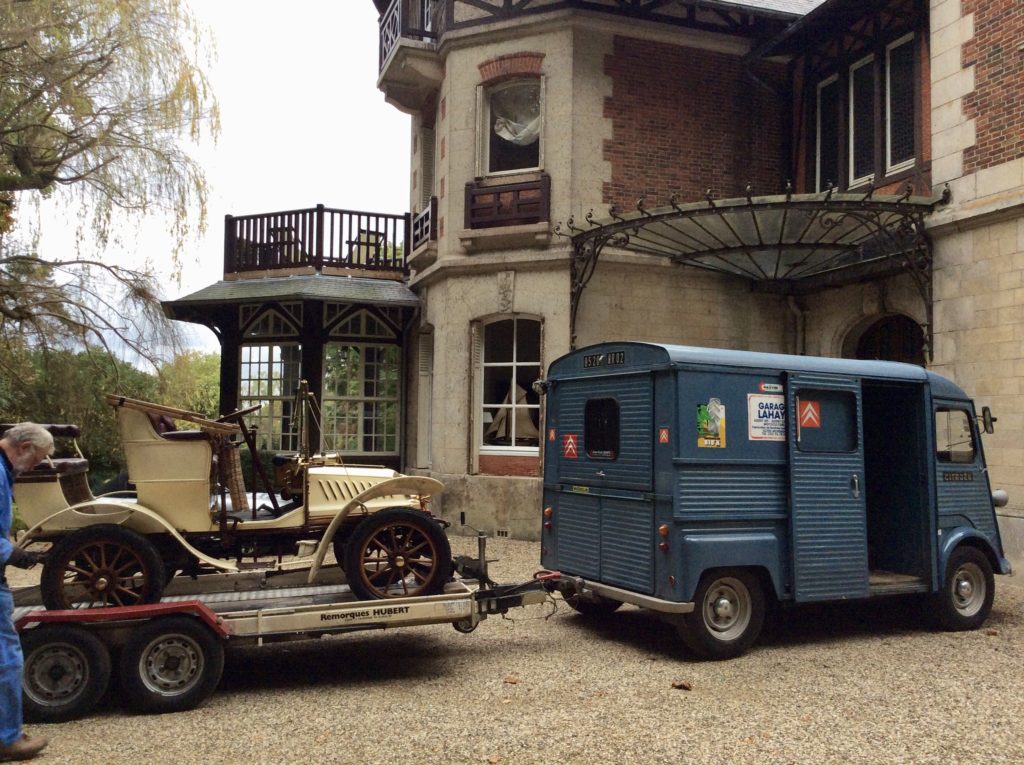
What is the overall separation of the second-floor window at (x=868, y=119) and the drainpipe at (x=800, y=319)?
1.91m

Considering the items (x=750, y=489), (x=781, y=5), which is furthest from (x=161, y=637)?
(x=781, y=5)

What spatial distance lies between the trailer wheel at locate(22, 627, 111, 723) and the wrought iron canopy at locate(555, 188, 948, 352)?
25.9 ft

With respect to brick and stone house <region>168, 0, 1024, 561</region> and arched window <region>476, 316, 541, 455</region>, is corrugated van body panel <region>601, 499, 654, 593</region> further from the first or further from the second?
arched window <region>476, 316, 541, 455</region>

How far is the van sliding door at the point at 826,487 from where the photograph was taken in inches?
285

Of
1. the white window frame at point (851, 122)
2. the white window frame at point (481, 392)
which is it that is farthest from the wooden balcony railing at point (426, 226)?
the white window frame at point (851, 122)

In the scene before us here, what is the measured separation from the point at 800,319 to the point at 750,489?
Result: 7992 millimetres

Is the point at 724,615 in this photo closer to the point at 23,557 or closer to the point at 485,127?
the point at 23,557

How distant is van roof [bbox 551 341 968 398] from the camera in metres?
6.96

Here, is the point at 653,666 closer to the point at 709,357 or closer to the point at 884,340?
the point at 709,357

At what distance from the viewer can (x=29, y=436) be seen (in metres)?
4.79

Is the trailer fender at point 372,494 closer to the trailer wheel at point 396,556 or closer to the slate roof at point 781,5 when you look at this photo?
the trailer wheel at point 396,556

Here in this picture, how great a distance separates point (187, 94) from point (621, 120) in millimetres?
6488

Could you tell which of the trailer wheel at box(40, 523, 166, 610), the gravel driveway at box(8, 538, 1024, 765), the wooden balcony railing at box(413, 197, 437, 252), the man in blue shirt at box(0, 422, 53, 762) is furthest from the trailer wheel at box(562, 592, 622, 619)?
the wooden balcony railing at box(413, 197, 437, 252)

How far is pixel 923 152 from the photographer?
12.0 meters
